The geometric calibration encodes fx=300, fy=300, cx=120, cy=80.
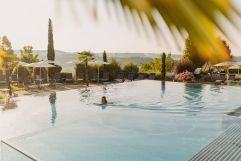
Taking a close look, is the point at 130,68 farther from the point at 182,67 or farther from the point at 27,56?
the point at 27,56

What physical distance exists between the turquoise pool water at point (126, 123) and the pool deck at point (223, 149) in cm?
115

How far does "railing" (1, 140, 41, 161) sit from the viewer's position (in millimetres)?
5496

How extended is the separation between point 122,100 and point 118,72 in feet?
39.2

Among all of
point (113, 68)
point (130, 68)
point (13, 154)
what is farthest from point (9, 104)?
point (130, 68)

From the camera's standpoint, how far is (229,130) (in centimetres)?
907

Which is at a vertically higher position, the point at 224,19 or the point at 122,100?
the point at 224,19

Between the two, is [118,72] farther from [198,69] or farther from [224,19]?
[224,19]

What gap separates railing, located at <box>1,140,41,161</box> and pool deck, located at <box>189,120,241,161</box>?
138 inches

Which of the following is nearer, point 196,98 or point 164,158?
point 164,158

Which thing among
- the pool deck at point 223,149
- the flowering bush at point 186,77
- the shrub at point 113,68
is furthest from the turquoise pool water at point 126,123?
the shrub at point 113,68

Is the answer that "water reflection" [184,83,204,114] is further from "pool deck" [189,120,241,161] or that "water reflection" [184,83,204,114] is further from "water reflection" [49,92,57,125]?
"water reflection" [49,92,57,125]

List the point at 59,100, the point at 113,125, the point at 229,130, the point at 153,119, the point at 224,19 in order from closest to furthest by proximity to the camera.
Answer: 1. the point at 224,19
2. the point at 229,130
3. the point at 113,125
4. the point at 153,119
5. the point at 59,100

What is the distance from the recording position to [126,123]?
12.3 m

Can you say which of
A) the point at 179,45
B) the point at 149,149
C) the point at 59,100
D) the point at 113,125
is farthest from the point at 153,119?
the point at 179,45
